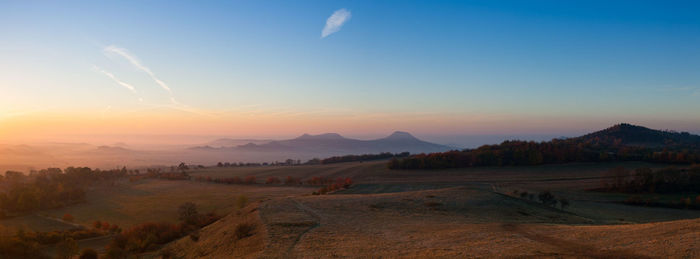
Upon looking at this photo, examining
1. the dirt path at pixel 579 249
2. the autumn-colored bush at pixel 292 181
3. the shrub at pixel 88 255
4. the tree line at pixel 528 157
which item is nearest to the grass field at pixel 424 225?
the dirt path at pixel 579 249

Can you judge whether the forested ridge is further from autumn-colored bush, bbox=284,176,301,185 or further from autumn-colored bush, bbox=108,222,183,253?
autumn-colored bush, bbox=108,222,183,253

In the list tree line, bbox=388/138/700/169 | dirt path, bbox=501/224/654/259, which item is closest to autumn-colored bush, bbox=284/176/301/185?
tree line, bbox=388/138/700/169

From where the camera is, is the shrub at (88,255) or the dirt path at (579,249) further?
the shrub at (88,255)

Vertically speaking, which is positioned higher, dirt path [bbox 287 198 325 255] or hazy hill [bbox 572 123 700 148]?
hazy hill [bbox 572 123 700 148]

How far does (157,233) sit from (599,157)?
95.0 m

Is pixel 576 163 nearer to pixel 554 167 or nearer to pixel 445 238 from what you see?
pixel 554 167

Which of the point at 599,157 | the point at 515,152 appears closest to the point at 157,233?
the point at 515,152

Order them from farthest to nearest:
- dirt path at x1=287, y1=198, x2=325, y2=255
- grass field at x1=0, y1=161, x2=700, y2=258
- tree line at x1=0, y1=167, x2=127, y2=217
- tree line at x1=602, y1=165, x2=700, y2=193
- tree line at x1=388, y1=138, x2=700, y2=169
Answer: tree line at x1=388, y1=138, x2=700, y2=169 < tree line at x1=602, y1=165, x2=700, y2=193 < tree line at x1=0, y1=167, x2=127, y2=217 < dirt path at x1=287, y1=198, x2=325, y2=255 < grass field at x1=0, y1=161, x2=700, y2=258

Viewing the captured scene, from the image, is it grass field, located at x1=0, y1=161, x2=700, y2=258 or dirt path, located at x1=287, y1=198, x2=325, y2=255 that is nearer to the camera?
grass field, located at x1=0, y1=161, x2=700, y2=258

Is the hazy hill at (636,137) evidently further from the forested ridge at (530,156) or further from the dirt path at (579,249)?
the dirt path at (579,249)

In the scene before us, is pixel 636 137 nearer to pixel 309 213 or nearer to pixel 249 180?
pixel 249 180

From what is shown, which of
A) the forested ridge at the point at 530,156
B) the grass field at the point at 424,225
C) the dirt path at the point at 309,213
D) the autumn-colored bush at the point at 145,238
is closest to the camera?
the grass field at the point at 424,225

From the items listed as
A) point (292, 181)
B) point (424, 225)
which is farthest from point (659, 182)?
point (292, 181)

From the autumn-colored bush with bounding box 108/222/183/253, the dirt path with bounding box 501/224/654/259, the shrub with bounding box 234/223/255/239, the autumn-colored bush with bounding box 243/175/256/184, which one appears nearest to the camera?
the dirt path with bounding box 501/224/654/259
